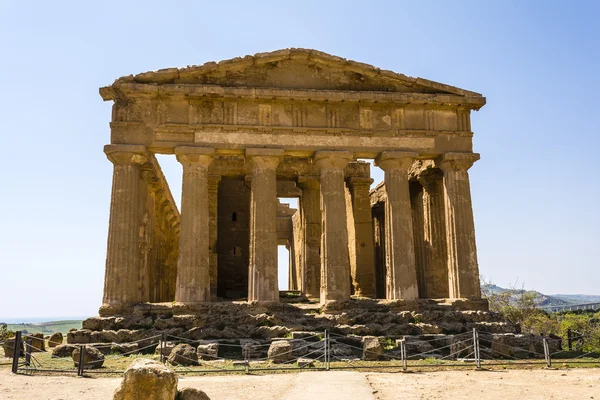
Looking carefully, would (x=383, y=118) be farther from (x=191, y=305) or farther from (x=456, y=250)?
(x=191, y=305)

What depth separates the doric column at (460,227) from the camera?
1883 cm

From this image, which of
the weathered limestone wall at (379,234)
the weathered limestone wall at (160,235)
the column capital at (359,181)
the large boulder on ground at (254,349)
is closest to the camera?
the large boulder on ground at (254,349)

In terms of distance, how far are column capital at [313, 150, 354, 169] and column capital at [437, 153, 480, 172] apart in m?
3.30

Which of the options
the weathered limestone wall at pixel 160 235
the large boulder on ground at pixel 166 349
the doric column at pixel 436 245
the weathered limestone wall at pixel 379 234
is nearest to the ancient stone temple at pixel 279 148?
the weathered limestone wall at pixel 160 235

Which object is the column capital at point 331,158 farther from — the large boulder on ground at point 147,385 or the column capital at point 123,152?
the large boulder on ground at point 147,385

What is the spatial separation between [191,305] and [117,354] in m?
2.70

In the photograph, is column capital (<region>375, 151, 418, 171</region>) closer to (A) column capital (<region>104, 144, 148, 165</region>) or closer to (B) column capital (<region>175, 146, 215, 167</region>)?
(B) column capital (<region>175, 146, 215, 167</region>)

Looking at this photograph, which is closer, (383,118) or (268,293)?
(268,293)

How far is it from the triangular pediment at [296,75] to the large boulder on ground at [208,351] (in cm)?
871

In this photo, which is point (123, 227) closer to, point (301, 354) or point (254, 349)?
point (254, 349)

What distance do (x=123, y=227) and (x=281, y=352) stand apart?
6.95 m

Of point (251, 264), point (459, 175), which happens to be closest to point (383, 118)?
point (459, 175)

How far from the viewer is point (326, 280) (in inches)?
721

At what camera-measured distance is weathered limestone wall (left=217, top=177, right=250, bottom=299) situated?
86.1 ft
